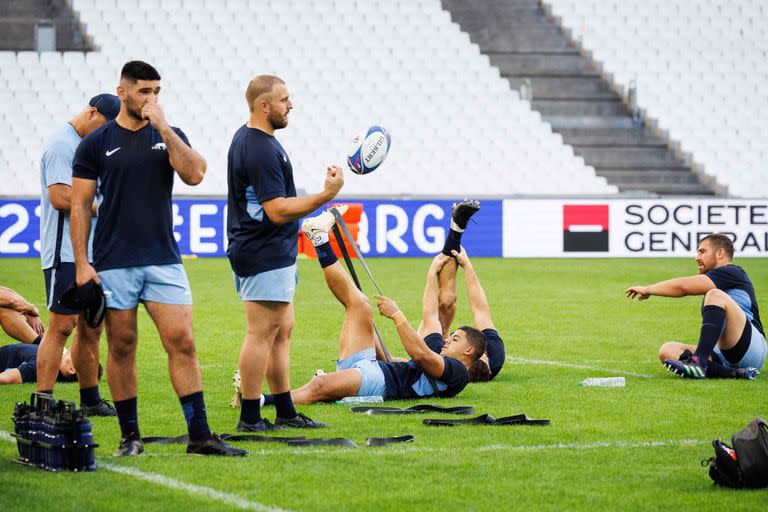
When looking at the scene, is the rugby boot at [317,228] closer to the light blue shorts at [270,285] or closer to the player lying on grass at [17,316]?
the light blue shorts at [270,285]

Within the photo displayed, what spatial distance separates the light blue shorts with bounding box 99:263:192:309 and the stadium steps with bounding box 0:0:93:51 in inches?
1013

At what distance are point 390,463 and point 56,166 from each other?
306 cm

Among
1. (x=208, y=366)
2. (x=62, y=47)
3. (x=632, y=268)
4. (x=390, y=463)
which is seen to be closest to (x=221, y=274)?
(x=632, y=268)

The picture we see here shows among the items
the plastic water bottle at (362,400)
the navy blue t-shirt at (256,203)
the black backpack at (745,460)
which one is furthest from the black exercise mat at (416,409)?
the black backpack at (745,460)

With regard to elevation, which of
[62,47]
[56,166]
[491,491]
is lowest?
[491,491]

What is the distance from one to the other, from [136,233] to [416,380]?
312cm

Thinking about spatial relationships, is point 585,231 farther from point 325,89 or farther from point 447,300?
point 447,300

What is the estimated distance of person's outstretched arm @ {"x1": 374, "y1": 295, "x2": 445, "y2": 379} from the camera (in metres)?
8.55

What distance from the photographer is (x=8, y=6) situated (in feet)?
105

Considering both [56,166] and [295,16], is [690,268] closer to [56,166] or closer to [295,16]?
[295,16]

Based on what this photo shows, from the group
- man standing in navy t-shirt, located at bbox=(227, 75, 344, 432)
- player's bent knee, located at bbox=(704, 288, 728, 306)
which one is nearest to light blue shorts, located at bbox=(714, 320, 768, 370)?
player's bent knee, located at bbox=(704, 288, 728, 306)

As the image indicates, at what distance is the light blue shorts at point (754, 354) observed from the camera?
33.7 ft

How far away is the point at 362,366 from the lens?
355 inches

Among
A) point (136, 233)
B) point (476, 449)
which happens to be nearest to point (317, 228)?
point (136, 233)
